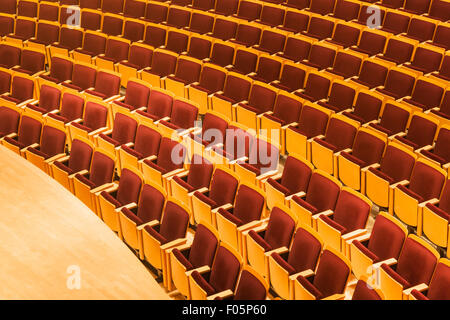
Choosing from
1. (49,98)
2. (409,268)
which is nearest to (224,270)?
(409,268)

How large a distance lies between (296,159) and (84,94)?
1.64ft

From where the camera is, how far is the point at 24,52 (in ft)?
4.50

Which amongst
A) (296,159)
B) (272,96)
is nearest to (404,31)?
(272,96)

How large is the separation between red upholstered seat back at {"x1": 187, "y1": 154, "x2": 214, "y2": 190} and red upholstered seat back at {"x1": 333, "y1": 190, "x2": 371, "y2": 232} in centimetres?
21

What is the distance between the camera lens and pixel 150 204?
85cm

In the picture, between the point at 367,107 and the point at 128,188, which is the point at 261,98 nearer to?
the point at 367,107

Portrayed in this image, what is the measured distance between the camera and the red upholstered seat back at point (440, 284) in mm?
660

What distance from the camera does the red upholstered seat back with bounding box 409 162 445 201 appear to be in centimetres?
86

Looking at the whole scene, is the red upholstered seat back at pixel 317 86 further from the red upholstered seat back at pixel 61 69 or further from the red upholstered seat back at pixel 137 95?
the red upholstered seat back at pixel 61 69

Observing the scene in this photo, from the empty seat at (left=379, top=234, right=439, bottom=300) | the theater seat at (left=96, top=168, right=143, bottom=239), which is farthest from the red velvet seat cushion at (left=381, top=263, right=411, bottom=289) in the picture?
the theater seat at (left=96, top=168, right=143, bottom=239)

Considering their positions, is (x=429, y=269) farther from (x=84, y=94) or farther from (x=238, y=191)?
(x=84, y=94)

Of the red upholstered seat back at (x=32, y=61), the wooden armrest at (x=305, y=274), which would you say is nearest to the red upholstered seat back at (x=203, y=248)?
the wooden armrest at (x=305, y=274)

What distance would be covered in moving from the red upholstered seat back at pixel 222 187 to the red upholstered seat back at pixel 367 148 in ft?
0.77

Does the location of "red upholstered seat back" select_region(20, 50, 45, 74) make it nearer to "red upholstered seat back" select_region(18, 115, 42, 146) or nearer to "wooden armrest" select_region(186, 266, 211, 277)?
"red upholstered seat back" select_region(18, 115, 42, 146)
